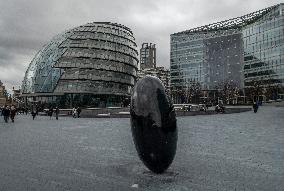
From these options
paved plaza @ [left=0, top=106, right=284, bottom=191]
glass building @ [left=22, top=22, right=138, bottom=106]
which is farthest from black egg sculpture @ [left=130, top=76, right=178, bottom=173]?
glass building @ [left=22, top=22, right=138, bottom=106]

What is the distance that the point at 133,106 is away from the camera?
8.59 meters

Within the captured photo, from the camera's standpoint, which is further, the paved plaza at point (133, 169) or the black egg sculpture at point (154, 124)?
the black egg sculpture at point (154, 124)

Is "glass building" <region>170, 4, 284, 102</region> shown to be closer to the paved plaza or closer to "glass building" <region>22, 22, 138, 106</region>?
"glass building" <region>22, 22, 138, 106</region>

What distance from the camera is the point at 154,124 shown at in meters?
8.23

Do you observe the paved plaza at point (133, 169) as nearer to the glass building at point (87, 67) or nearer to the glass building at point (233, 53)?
the glass building at point (87, 67)

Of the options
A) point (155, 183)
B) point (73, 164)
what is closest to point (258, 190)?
point (155, 183)

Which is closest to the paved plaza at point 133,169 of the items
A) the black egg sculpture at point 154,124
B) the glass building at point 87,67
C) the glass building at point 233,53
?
the black egg sculpture at point 154,124

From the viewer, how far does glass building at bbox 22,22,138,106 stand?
85375mm

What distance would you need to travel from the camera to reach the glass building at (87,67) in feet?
280

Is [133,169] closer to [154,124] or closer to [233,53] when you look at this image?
[154,124]

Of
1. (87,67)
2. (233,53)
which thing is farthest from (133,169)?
(233,53)

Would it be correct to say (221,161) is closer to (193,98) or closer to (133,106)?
(133,106)

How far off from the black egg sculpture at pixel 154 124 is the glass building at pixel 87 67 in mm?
77775

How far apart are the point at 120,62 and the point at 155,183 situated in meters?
83.6
